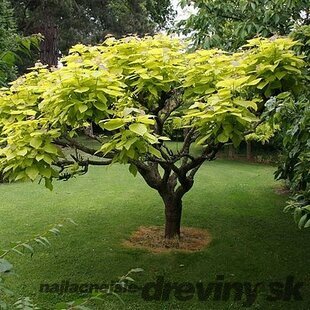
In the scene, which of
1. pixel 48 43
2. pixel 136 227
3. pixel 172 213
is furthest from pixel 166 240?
pixel 48 43

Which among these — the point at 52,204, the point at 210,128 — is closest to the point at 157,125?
the point at 210,128

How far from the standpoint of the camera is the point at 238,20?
213 inches

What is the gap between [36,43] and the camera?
1.99 m

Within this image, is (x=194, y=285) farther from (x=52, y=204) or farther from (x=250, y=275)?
(x=52, y=204)

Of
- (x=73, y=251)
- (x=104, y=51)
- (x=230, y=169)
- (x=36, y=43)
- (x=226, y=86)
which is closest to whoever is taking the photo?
(x=36, y=43)

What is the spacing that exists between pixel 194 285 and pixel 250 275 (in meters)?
0.70

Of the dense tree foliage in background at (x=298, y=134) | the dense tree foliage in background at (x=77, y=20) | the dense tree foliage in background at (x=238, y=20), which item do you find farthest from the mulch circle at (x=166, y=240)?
the dense tree foliage in background at (x=77, y=20)

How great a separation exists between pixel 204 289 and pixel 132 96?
214 cm

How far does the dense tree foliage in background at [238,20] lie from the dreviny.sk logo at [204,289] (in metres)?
2.69

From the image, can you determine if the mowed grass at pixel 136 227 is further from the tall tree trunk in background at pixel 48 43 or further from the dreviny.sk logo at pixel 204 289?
the tall tree trunk in background at pixel 48 43

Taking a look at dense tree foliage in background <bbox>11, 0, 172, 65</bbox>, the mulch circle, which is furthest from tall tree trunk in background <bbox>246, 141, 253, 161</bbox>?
the mulch circle

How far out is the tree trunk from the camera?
222 inches

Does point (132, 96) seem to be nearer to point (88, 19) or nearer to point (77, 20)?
point (77, 20)

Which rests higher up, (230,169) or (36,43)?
(36,43)
